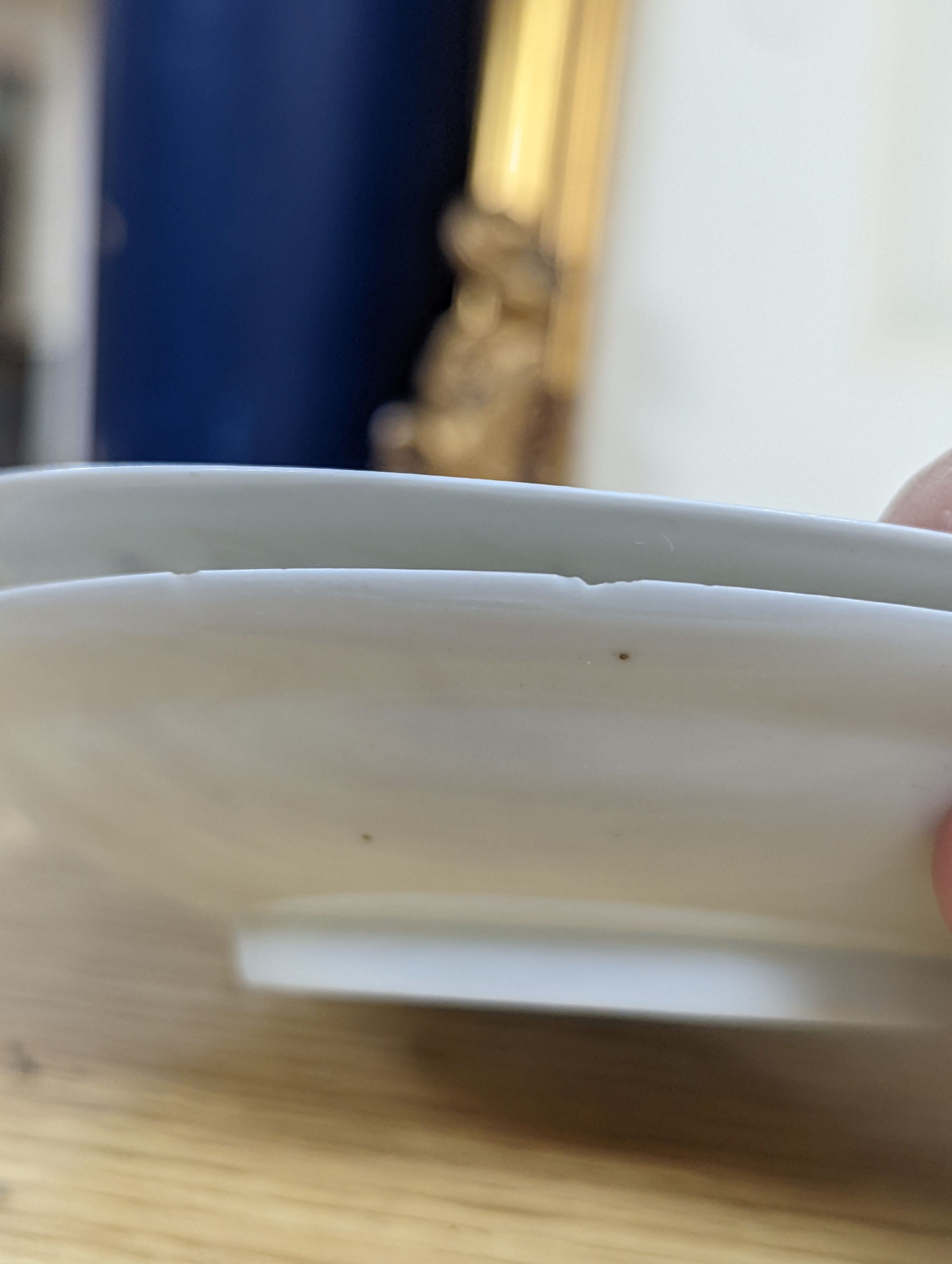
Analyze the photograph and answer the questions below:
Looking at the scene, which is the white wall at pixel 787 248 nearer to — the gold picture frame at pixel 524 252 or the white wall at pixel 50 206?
the gold picture frame at pixel 524 252

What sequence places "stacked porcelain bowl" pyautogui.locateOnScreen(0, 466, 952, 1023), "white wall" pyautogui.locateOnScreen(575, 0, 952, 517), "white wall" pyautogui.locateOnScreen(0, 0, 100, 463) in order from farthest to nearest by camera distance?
"white wall" pyautogui.locateOnScreen(0, 0, 100, 463) < "white wall" pyautogui.locateOnScreen(575, 0, 952, 517) < "stacked porcelain bowl" pyautogui.locateOnScreen(0, 466, 952, 1023)

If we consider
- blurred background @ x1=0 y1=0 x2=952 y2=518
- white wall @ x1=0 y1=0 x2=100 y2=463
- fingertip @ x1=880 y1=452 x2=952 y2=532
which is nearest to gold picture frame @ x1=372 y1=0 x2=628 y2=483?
blurred background @ x1=0 y1=0 x2=952 y2=518

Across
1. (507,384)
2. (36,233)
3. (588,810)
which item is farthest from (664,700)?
(36,233)

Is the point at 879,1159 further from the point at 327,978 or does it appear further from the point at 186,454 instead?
the point at 186,454

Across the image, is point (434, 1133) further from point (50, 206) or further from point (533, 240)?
point (50, 206)

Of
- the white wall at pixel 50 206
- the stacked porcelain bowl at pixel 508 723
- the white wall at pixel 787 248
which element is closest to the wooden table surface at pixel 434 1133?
the stacked porcelain bowl at pixel 508 723

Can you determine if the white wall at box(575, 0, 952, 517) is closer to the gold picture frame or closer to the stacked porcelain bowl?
the gold picture frame

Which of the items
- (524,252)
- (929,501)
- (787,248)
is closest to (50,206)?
(524,252)
